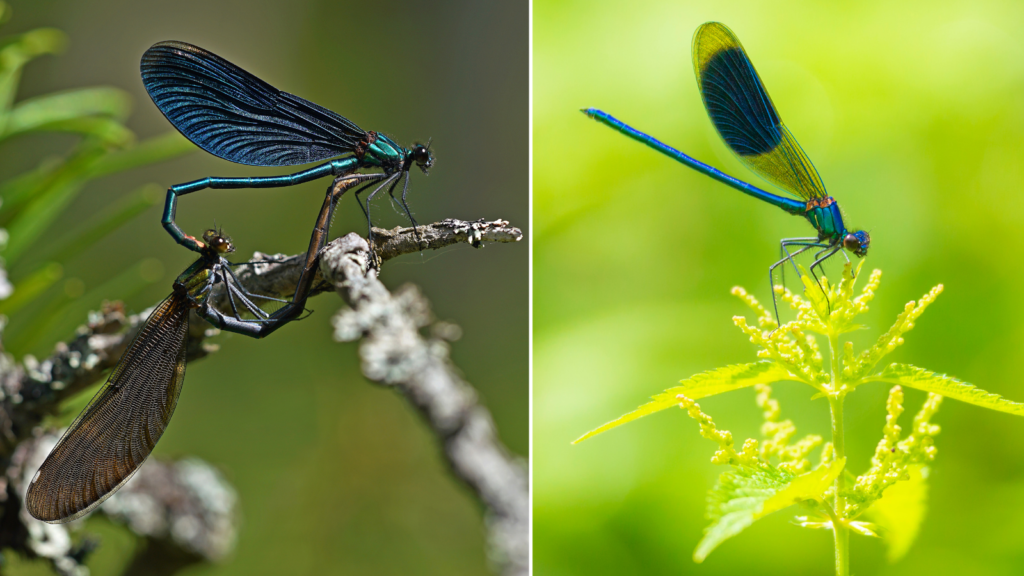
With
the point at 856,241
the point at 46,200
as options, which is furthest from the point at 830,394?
the point at 46,200

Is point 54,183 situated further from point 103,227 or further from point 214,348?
point 214,348

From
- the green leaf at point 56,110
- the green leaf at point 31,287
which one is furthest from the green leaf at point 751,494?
the green leaf at point 56,110

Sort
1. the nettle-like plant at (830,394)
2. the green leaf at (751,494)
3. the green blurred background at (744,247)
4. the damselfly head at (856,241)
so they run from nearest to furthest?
1. the green leaf at (751,494)
2. the nettle-like plant at (830,394)
3. the damselfly head at (856,241)
4. the green blurred background at (744,247)

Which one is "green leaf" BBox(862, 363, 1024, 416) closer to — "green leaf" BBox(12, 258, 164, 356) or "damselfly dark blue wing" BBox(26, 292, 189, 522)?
"damselfly dark blue wing" BBox(26, 292, 189, 522)

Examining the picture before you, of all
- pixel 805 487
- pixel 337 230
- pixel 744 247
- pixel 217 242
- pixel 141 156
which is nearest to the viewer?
pixel 805 487

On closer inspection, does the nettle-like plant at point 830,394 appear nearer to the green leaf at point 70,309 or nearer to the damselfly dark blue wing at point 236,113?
the damselfly dark blue wing at point 236,113

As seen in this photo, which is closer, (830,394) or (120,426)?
(830,394)
